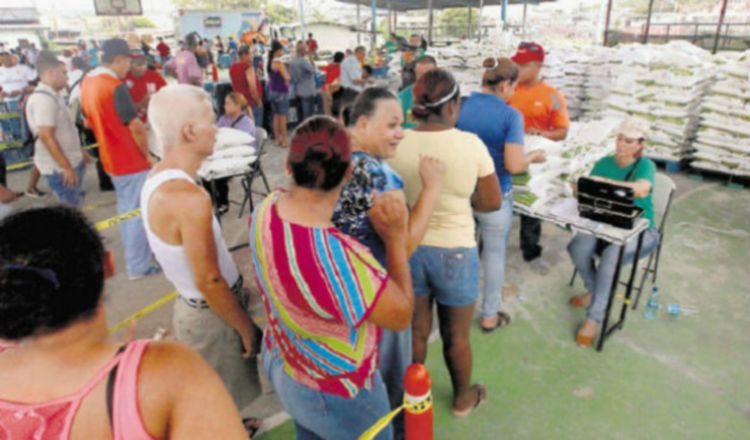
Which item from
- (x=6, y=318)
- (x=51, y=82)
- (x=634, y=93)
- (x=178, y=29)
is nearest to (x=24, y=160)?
(x=51, y=82)

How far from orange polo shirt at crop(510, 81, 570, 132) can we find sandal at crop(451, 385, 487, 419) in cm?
213

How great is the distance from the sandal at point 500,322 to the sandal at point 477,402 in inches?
24.5

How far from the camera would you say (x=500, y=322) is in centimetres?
341

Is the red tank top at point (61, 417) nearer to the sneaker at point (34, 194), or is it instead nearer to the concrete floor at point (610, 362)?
the concrete floor at point (610, 362)

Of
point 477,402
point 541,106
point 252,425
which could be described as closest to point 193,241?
point 252,425

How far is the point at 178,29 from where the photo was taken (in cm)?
3039

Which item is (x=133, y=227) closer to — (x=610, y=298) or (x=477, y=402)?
(x=477, y=402)

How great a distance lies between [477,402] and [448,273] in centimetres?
95

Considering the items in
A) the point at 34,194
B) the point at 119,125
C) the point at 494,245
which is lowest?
the point at 34,194

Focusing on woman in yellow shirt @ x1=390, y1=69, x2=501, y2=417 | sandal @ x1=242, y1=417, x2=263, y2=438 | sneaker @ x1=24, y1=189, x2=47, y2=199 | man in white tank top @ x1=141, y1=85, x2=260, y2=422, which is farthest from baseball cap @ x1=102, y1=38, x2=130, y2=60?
sneaker @ x1=24, y1=189, x2=47, y2=199

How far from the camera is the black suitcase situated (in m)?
2.80

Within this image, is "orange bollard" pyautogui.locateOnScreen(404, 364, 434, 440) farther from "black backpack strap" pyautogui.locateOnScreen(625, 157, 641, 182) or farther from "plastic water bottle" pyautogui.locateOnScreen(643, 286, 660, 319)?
"plastic water bottle" pyautogui.locateOnScreen(643, 286, 660, 319)

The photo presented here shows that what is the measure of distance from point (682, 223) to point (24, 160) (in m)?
9.39

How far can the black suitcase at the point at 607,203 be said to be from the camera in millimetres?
2803
